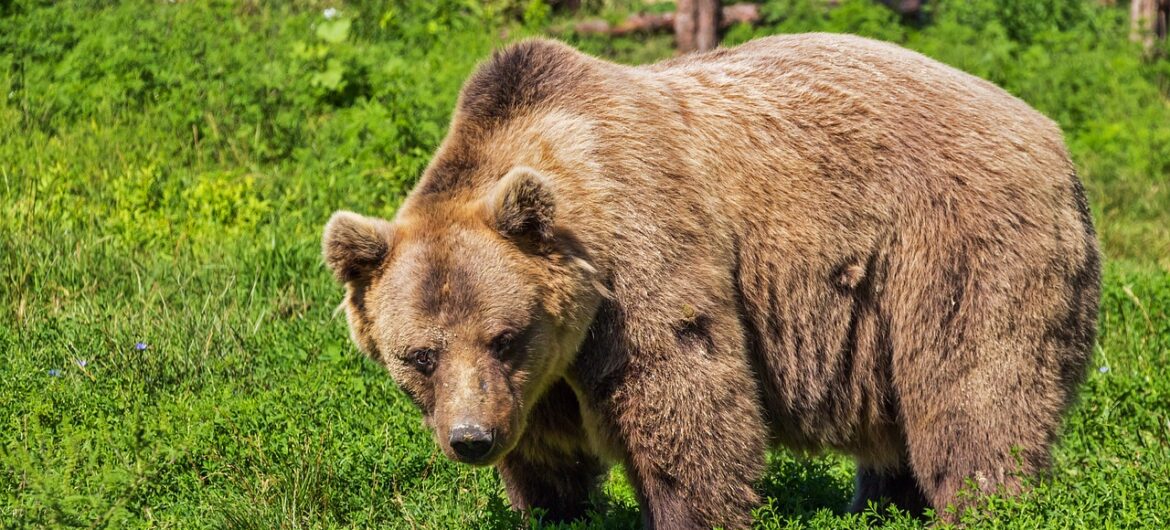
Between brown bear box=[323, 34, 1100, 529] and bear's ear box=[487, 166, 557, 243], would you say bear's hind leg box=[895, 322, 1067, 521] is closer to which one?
brown bear box=[323, 34, 1100, 529]

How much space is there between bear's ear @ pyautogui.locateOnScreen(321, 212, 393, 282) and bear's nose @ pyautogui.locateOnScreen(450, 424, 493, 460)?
0.73m

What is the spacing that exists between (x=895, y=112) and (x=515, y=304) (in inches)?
74.3

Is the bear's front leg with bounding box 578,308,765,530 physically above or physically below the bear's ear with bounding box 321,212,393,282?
below

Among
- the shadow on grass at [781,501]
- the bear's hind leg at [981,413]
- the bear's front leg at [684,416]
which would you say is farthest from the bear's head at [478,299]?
the bear's hind leg at [981,413]

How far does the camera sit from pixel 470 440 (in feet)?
14.9

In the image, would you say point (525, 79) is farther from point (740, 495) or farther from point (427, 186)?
point (740, 495)

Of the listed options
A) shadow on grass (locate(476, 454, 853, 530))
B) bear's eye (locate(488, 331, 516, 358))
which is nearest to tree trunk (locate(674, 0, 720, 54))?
shadow on grass (locate(476, 454, 853, 530))

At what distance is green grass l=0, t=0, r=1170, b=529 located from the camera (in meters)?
5.68

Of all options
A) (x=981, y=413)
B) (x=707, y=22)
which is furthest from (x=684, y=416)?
(x=707, y=22)

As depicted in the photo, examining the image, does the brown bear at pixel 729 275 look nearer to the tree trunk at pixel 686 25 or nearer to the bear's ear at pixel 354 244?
the bear's ear at pixel 354 244

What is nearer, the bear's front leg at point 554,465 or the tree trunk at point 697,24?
the bear's front leg at point 554,465

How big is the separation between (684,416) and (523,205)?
0.97 m

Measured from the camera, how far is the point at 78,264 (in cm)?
773

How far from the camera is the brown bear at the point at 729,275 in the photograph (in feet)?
15.8
